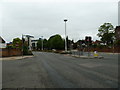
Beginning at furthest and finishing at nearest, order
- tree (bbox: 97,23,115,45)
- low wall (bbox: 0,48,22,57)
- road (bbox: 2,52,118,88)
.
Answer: tree (bbox: 97,23,115,45) < low wall (bbox: 0,48,22,57) < road (bbox: 2,52,118,88)

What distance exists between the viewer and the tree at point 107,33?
57.7 meters

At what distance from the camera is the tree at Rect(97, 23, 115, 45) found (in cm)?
5772

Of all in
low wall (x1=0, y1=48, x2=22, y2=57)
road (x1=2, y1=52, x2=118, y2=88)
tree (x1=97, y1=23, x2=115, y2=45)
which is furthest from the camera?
tree (x1=97, y1=23, x2=115, y2=45)

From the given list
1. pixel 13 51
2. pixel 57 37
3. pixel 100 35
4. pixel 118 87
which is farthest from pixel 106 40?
pixel 118 87

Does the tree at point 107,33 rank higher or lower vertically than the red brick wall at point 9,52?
higher

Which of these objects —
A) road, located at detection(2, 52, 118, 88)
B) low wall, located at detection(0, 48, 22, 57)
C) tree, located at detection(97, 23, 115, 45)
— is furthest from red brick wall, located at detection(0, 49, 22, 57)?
tree, located at detection(97, 23, 115, 45)

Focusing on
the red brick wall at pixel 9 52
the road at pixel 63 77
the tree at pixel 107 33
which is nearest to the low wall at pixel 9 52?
the red brick wall at pixel 9 52

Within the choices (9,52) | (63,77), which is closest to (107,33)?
(9,52)

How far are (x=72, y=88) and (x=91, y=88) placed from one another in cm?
78

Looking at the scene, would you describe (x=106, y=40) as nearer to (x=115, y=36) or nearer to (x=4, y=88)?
(x=115, y=36)

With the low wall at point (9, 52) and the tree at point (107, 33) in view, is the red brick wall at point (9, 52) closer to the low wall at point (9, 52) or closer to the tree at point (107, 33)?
the low wall at point (9, 52)

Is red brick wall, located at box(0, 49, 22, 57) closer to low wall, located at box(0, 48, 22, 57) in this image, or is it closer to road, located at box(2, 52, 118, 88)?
low wall, located at box(0, 48, 22, 57)

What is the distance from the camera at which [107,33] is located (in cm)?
5844

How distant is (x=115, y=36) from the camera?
199 feet
